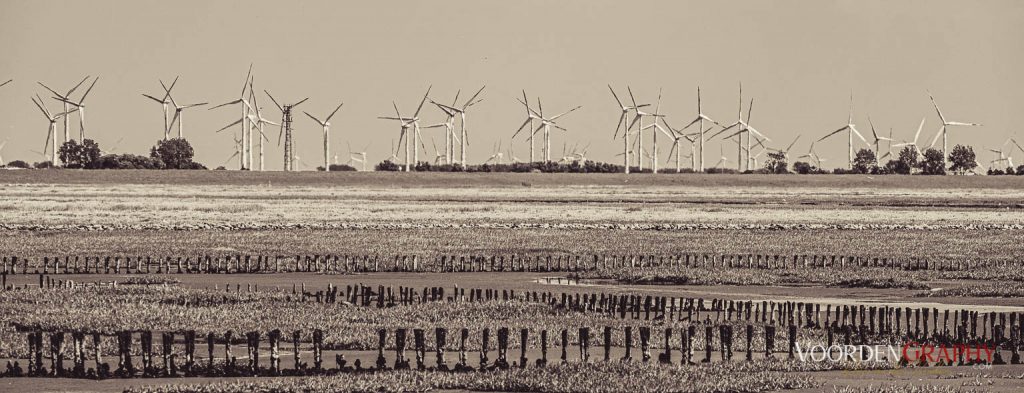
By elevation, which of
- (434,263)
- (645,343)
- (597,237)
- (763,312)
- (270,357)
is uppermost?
(645,343)

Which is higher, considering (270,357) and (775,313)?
(270,357)

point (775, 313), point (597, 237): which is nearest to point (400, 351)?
point (775, 313)

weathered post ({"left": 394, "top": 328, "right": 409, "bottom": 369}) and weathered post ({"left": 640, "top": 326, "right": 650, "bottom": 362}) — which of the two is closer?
weathered post ({"left": 394, "top": 328, "right": 409, "bottom": 369})

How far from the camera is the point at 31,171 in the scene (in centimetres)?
19650

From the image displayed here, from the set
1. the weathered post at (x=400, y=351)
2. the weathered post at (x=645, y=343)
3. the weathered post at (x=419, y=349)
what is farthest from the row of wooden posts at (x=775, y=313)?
the weathered post at (x=400, y=351)

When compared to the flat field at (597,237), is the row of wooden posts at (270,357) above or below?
above

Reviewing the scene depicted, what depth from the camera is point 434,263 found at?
51625 mm

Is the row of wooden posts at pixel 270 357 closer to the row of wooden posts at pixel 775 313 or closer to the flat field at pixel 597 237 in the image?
the flat field at pixel 597 237

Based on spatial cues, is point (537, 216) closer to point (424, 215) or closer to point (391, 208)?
point (424, 215)

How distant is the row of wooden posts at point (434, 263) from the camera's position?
4906 centimetres

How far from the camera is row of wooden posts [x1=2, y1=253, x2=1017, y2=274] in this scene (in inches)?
1932

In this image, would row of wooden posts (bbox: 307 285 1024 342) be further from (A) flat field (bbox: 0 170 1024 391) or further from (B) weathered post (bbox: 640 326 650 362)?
(B) weathered post (bbox: 640 326 650 362)

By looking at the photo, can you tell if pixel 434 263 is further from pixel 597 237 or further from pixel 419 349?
Result: pixel 419 349

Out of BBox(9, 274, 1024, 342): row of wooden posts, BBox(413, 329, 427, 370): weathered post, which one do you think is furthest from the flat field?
BBox(413, 329, 427, 370): weathered post
